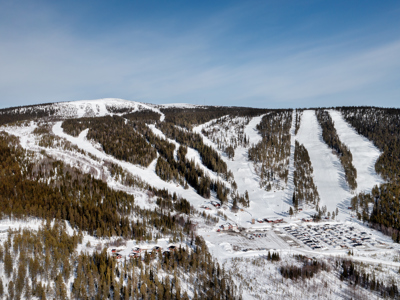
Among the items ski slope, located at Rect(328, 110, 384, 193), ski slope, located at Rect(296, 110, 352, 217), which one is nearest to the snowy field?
ski slope, located at Rect(296, 110, 352, 217)

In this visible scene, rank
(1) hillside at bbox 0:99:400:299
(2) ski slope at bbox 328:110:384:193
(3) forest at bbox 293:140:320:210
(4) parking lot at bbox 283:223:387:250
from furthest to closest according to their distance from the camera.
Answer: (2) ski slope at bbox 328:110:384:193
(3) forest at bbox 293:140:320:210
(4) parking lot at bbox 283:223:387:250
(1) hillside at bbox 0:99:400:299

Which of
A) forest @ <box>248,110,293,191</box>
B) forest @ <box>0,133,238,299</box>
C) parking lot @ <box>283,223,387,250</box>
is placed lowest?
parking lot @ <box>283,223,387,250</box>

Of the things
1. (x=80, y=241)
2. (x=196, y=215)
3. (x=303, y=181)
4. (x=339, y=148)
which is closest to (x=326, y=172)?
(x=303, y=181)

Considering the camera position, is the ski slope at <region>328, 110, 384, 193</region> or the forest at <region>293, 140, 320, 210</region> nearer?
the forest at <region>293, 140, 320, 210</region>

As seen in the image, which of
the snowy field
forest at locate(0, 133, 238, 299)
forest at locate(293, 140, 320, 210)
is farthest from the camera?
the snowy field

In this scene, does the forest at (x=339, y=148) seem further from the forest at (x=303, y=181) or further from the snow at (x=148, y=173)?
the snow at (x=148, y=173)

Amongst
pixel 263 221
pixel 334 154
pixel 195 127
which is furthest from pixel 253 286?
pixel 195 127

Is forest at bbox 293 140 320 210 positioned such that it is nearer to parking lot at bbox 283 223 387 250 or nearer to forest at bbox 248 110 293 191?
forest at bbox 248 110 293 191

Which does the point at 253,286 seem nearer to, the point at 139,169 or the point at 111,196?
the point at 111,196
